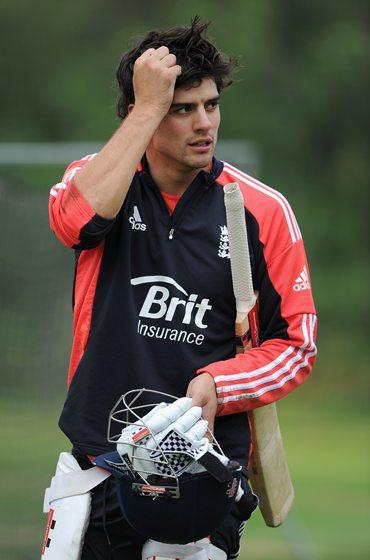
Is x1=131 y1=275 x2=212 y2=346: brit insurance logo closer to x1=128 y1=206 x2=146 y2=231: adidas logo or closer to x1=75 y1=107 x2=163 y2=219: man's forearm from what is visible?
x1=128 y1=206 x2=146 y2=231: adidas logo

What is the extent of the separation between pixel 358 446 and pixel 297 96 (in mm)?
5874

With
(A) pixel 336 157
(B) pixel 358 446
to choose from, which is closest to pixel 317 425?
(B) pixel 358 446

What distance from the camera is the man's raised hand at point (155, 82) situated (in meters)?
4.37

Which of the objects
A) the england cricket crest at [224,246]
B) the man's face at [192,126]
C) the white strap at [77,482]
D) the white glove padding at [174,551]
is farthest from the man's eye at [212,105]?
the white glove padding at [174,551]

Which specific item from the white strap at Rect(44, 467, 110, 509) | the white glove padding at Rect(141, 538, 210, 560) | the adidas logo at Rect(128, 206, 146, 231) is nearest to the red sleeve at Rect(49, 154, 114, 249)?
the adidas logo at Rect(128, 206, 146, 231)

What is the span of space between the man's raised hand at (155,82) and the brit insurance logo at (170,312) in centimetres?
53

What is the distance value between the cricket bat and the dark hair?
37 cm

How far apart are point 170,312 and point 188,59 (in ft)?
2.60

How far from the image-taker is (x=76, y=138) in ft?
59.3

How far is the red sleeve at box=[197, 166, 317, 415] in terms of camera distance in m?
4.45

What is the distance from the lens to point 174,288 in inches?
177

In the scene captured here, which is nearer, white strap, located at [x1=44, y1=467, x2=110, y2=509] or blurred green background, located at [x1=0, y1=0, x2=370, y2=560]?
white strap, located at [x1=44, y1=467, x2=110, y2=509]

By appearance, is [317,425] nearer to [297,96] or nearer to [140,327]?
[297,96]

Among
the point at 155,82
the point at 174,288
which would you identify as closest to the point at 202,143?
the point at 155,82
